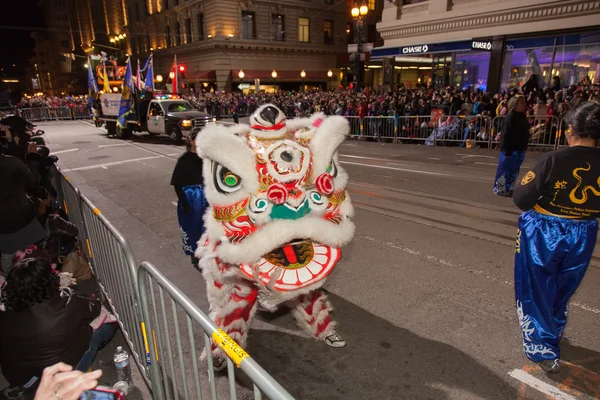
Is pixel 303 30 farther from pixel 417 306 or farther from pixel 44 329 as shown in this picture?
pixel 44 329

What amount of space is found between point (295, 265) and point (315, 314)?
0.92 m

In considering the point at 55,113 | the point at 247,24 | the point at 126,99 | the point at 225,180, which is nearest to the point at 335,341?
the point at 225,180

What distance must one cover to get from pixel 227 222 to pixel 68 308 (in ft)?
3.88

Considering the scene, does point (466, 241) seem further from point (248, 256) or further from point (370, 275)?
point (248, 256)

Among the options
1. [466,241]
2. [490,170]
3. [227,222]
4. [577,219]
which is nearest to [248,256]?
[227,222]

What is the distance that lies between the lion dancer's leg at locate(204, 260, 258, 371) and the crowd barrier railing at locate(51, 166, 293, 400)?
0.26 m

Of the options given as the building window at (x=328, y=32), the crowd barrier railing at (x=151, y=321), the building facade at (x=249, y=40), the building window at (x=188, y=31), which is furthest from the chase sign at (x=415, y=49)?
the building window at (x=188, y=31)

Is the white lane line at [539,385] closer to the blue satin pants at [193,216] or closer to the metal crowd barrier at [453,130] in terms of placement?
the blue satin pants at [193,216]

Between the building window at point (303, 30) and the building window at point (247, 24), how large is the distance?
5435 mm

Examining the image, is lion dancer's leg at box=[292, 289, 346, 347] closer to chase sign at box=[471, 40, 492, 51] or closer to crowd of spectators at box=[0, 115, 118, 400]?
crowd of spectators at box=[0, 115, 118, 400]

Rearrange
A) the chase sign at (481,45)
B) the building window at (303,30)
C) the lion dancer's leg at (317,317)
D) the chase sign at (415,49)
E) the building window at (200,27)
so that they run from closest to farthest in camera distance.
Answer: the lion dancer's leg at (317,317) → the chase sign at (481,45) → the chase sign at (415,49) → the building window at (200,27) → the building window at (303,30)

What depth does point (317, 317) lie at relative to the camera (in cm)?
335

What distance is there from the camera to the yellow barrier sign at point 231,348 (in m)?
1.47

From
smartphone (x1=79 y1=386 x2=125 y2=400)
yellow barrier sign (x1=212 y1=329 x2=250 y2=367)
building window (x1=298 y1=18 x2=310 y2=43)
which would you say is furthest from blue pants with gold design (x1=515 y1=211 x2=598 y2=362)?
building window (x1=298 y1=18 x2=310 y2=43)
